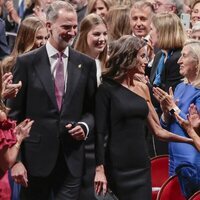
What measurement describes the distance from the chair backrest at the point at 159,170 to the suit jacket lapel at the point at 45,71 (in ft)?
6.70

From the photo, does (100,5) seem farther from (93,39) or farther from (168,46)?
(93,39)

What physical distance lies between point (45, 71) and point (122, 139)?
0.80 metres

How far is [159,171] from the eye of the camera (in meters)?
8.51

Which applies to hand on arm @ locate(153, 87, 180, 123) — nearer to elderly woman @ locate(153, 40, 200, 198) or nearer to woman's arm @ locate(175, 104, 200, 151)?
elderly woman @ locate(153, 40, 200, 198)

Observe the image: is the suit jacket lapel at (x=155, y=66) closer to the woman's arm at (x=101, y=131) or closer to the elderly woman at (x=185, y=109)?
the elderly woman at (x=185, y=109)

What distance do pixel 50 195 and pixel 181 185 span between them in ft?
4.90

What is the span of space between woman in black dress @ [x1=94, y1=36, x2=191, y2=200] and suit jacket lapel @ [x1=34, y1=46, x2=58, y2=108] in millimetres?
392

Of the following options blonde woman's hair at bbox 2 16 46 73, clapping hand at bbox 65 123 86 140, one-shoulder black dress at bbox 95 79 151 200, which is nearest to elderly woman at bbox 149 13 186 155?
blonde woman's hair at bbox 2 16 46 73

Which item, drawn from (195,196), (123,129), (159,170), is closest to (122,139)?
(123,129)

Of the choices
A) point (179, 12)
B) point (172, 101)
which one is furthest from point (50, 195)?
point (179, 12)

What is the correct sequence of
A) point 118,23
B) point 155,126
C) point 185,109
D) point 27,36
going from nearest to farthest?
point 155,126 < point 185,109 < point 27,36 < point 118,23

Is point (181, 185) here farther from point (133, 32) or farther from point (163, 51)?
point (133, 32)

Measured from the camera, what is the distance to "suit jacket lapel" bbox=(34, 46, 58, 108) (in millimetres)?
6691

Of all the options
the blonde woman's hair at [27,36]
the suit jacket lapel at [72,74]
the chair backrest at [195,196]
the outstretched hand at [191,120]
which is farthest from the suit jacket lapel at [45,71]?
the blonde woman's hair at [27,36]
